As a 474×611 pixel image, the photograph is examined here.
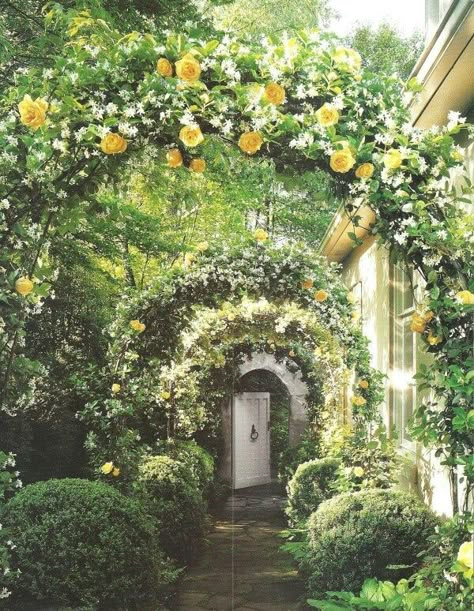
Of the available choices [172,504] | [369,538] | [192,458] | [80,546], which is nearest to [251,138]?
[80,546]

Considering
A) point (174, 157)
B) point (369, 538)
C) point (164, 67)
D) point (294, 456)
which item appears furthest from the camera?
point (294, 456)

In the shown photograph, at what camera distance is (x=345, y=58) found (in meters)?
3.00

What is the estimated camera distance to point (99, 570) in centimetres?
474

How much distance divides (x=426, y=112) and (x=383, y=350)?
12.0 feet

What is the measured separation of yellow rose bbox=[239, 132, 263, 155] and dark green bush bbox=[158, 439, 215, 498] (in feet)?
19.3

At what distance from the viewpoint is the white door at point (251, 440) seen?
13.7 meters

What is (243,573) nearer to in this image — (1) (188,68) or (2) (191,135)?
(2) (191,135)

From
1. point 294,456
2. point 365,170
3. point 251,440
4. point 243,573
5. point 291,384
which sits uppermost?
point 365,170

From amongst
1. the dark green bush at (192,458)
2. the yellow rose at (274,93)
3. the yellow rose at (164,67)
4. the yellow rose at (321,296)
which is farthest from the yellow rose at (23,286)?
the dark green bush at (192,458)

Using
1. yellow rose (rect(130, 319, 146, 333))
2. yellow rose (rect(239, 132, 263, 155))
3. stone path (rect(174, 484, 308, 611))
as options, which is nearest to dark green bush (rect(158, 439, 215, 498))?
stone path (rect(174, 484, 308, 611))

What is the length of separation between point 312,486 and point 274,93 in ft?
20.7

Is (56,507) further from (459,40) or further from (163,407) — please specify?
(163,407)

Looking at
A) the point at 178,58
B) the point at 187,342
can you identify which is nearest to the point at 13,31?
the point at 187,342

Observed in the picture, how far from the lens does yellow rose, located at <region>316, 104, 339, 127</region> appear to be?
289 centimetres
